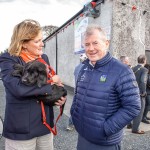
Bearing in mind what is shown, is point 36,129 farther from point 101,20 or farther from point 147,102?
point 101,20

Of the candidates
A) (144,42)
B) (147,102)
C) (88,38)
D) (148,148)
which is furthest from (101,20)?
(88,38)

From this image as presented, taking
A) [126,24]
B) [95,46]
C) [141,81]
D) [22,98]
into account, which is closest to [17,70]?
[22,98]

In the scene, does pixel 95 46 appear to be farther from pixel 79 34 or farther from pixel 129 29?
pixel 79 34

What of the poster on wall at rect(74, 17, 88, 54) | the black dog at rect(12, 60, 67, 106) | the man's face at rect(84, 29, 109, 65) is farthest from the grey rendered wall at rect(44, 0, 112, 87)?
the black dog at rect(12, 60, 67, 106)

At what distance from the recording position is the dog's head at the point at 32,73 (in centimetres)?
188

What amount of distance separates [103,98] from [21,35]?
3.11 feet

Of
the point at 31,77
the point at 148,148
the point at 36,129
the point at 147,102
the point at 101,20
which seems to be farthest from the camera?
the point at 101,20

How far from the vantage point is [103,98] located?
6.50 feet

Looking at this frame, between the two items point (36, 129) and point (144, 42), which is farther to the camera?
point (144, 42)

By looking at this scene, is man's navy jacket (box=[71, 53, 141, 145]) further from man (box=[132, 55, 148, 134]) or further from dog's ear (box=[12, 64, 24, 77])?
man (box=[132, 55, 148, 134])

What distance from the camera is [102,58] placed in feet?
6.85

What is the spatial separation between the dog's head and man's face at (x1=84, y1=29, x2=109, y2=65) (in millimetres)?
482

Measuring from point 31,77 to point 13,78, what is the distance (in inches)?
6.4

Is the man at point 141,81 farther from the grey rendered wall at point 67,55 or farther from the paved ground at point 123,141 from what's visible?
the grey rendered wall at point 67,55
